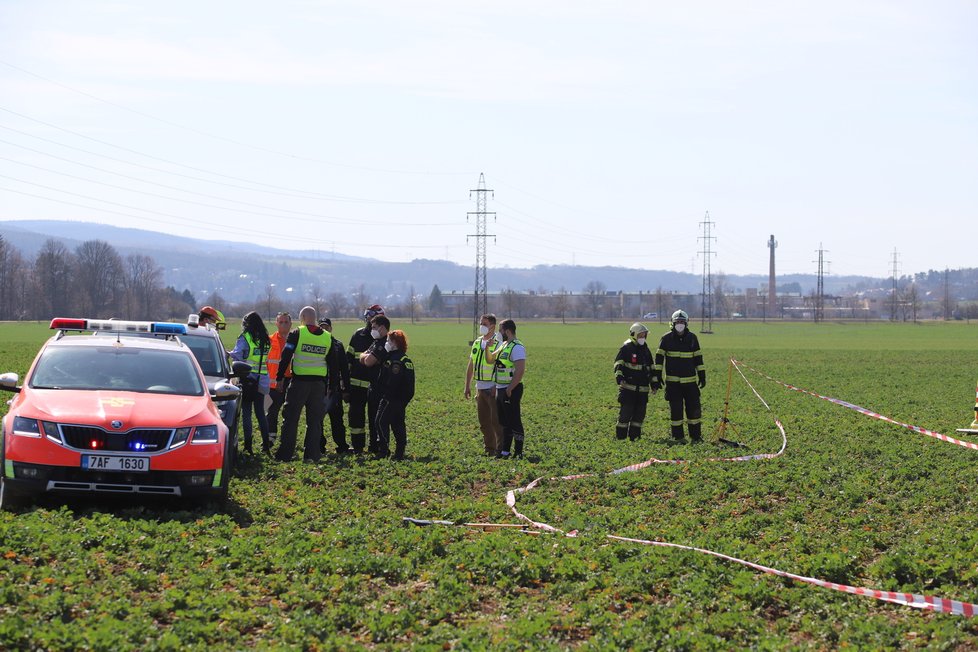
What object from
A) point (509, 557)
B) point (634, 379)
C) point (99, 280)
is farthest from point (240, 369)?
Answer: point (99, 280)

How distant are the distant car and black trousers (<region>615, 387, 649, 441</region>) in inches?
324

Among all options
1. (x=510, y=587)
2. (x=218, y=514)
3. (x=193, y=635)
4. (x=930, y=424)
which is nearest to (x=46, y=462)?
(x=218, y=514)

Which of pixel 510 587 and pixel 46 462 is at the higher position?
pixel 46 462

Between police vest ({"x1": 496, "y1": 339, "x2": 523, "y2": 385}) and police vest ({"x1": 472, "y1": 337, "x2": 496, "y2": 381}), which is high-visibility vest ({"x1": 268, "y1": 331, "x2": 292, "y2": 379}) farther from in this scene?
police vest ({"x1": 496, "y1": 339, "x2": 523, "y2": 385})

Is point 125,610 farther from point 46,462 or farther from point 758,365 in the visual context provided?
point 758,365

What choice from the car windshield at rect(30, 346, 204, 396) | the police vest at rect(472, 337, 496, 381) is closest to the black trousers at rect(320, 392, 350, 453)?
the police vest at rect(472, 337, 496, 381)

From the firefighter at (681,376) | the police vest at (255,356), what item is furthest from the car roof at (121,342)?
the firefighter at (681,376)

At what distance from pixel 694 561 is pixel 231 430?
6.49 m

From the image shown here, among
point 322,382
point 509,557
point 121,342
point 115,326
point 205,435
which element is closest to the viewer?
point 509,557

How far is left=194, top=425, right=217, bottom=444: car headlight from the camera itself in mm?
10578

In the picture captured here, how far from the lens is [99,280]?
144m

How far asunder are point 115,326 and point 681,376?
927 centimetres

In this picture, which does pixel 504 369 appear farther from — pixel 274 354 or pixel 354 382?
pixel 274 354

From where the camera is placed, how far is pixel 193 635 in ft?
22.7
